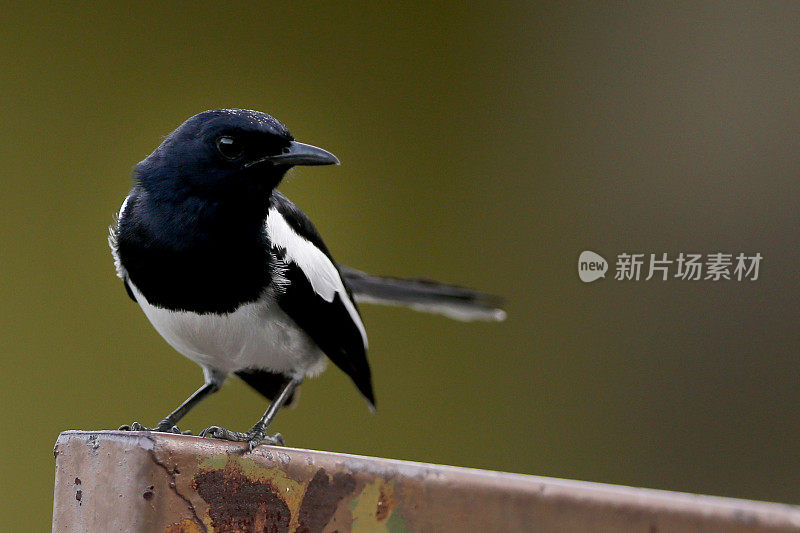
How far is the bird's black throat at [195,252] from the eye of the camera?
82cm

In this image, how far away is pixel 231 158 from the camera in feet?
2.72

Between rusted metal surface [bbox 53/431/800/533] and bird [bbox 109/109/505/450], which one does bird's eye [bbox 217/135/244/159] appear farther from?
rusted metal surface [bbox 53/431/800/533]

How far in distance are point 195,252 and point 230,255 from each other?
0.12 feet

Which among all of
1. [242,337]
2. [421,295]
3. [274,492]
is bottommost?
[274,492]

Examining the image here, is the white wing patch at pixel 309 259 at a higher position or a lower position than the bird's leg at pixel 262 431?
higher

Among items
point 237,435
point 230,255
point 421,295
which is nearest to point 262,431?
point 237,435

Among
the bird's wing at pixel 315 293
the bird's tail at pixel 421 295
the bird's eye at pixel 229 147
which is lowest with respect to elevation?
the bird's wing at pixel 315 293

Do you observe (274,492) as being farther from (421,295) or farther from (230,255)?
(421,295)

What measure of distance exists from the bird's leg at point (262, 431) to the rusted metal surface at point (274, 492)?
33 mm

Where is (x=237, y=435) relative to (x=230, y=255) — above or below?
below

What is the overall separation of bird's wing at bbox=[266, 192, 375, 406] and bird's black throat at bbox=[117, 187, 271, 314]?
0.03m

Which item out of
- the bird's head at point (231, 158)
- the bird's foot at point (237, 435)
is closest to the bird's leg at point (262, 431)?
the bird's foot at point (237, 435)

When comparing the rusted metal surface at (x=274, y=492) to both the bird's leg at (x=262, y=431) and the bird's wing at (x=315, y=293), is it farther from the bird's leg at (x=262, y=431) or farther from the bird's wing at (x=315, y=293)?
the bird's wing at (x=315, y=293)

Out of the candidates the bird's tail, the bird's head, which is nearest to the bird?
the bird's head
